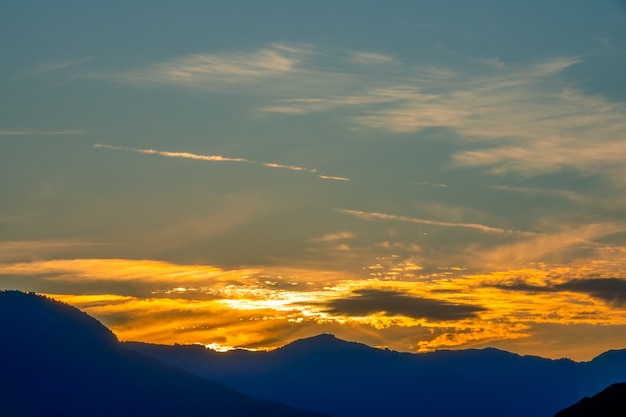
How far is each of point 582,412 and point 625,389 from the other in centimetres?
894

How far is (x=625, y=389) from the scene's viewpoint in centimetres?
19388

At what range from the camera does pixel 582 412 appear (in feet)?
645
